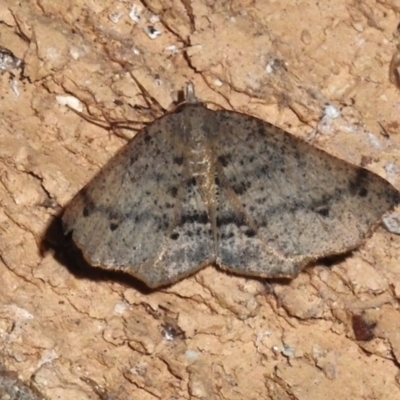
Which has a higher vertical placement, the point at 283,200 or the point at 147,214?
the point at 283,200

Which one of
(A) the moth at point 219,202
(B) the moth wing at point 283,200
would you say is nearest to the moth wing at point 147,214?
(A) the moth at point 219,202

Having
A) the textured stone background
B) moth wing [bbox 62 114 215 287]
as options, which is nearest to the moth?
moth wing [bbox 62 114 215 287]

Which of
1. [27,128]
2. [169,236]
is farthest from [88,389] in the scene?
[27,128]

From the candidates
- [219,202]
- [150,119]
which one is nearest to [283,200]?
[219,202]

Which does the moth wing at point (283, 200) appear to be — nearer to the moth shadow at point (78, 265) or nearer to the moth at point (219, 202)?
the moth at point (219, 202)

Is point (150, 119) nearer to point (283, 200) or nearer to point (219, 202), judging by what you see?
point (219, 202)

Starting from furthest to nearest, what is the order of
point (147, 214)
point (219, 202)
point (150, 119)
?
point (150, 119), point (219, 202), point (147, 214)
